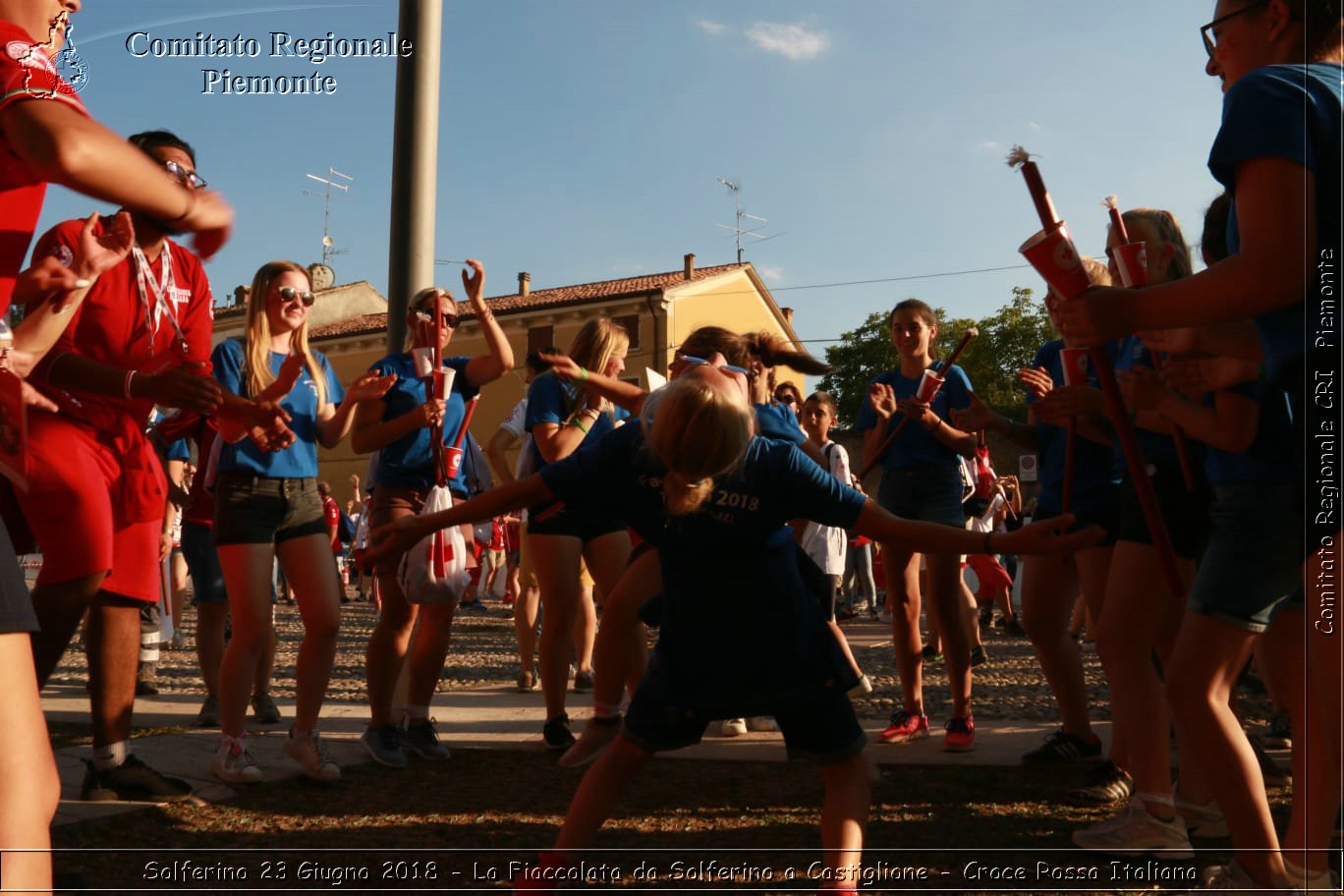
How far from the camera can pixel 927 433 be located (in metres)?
5.72

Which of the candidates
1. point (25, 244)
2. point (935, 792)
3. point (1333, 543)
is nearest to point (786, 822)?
point (935, 792)

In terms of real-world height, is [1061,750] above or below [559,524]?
below

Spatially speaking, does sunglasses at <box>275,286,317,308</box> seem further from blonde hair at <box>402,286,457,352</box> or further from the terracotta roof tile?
the terracotta roof tile

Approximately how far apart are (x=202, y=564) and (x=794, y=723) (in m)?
4.37

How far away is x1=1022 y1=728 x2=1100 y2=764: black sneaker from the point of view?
483 cm

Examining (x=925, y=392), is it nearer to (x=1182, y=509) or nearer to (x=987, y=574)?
(x=1182, y=509)

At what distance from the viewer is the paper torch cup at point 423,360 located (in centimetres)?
527

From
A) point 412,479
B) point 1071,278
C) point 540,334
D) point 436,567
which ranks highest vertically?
point 540,334

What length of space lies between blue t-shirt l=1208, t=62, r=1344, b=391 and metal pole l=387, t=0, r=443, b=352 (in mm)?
4916

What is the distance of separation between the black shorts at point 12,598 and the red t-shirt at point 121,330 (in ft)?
5.70

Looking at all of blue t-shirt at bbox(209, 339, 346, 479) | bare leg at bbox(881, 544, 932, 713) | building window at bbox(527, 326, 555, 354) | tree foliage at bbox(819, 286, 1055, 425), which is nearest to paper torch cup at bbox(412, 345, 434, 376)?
blue t-shirt at bbox(209, 339, 346, 479)

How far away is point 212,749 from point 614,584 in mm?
1859

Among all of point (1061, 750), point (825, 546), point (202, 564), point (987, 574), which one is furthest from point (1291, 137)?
point (987, 574)

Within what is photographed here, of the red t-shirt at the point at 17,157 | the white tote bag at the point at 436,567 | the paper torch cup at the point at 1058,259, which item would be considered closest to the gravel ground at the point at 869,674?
the white tote bag at the point at 436,567
